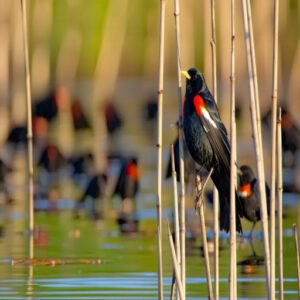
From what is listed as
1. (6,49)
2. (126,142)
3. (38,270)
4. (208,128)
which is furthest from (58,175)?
(208,128)

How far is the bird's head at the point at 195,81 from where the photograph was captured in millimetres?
8195

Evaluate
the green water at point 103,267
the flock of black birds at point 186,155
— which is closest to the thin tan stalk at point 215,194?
the flock of black birds at point 186,155

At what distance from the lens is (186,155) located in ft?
36.1

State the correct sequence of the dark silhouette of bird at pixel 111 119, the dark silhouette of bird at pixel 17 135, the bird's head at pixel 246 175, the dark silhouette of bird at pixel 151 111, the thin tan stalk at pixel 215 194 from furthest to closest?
the dark silhouette of bird at pixel 151 111, the dark silhouette of bird at pixel 111 119, the dark silhouette of bird at pixel 17 135, the bird's head at pixel 246 175, the thin tan stalk at pixel 215 194

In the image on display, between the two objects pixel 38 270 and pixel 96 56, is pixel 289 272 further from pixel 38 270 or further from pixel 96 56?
pixel 96 56

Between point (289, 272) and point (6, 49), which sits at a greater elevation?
point (6, 49)

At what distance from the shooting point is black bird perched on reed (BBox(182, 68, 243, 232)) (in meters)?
7.96

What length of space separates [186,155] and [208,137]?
2.98 metres

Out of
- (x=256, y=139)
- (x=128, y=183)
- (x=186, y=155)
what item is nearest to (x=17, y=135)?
(x=128, y=183)

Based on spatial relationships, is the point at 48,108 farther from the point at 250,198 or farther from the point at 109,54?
the point at 250,198

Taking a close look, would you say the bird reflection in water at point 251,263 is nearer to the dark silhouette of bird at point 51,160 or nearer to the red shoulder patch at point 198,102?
the red shoulder patch at point 198,102

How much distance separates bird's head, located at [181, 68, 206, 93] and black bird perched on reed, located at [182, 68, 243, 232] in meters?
0.06

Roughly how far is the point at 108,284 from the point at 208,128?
1876 mm

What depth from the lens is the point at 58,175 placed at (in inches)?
712
